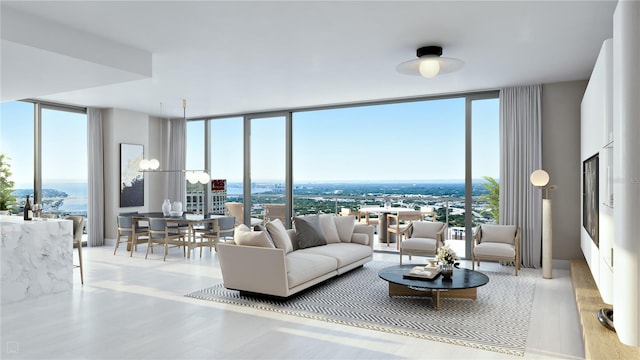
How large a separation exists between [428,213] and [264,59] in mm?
4707

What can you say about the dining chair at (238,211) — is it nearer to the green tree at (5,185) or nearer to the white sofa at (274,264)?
the white sofa at (274,264)

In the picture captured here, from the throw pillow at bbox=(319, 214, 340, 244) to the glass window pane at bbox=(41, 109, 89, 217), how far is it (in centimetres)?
509

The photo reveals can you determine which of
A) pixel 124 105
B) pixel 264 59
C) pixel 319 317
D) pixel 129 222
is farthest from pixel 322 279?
pixel 124 105

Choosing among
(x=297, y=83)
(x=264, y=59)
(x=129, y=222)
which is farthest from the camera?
(x=129, y=222)

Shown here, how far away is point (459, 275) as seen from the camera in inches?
190

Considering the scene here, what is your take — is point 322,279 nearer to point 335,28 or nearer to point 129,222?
point 335,28

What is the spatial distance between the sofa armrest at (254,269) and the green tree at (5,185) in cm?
462

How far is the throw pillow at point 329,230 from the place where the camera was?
647cm

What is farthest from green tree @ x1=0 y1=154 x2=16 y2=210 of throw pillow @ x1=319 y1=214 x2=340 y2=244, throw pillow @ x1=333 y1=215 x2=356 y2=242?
throw pillow @ x1=333 y1=215 x2=356 y2=242

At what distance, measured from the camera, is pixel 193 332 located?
380 cm

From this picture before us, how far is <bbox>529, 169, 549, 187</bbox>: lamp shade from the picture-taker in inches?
236

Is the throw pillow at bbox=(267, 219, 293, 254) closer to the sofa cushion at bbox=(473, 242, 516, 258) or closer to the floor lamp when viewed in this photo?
the sofa cushion at bbox=(473, 242, 516, 258)

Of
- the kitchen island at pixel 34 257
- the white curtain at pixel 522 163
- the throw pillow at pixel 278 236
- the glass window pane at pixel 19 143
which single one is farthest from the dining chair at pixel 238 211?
the white curtain at pixel 522 163

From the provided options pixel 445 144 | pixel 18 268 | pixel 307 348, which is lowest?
pixel 307 348
